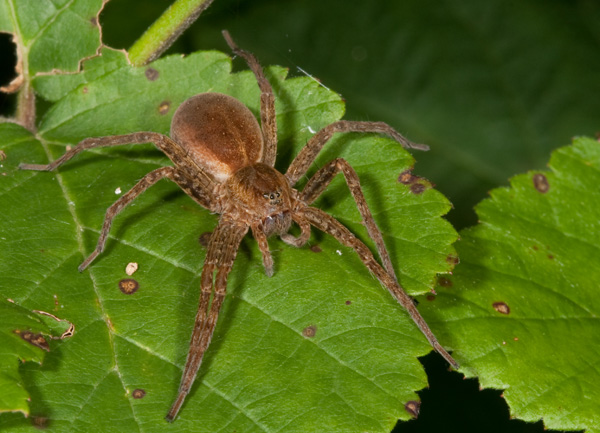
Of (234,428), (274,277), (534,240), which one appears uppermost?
(534,240)

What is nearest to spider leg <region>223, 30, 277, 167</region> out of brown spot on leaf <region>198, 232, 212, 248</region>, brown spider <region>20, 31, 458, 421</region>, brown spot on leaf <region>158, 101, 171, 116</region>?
brown spider <region>20, 31, 458, 421</region>

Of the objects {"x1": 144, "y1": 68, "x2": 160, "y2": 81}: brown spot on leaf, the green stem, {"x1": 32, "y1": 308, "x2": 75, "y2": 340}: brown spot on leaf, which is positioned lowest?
{"x1": 32, "y1": 308, "x2": 75, "y2": 340}: brown spot on leaf

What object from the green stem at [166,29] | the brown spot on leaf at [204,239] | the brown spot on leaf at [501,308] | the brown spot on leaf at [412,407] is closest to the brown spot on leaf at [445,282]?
the brown spot on leaf at [501,308]

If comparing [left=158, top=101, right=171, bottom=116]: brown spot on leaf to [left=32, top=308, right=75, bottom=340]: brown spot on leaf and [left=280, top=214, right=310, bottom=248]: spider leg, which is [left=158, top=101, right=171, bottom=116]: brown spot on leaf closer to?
[left=280, top=214, right=310, bottom=248]: spider leg

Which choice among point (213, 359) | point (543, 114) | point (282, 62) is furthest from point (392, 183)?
point (543, 114)

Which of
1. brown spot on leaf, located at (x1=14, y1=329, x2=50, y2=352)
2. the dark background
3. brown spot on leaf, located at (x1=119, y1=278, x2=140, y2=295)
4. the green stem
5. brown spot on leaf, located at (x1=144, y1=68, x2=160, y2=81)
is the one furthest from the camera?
the dark background

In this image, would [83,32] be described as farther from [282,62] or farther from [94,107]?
[282,62]

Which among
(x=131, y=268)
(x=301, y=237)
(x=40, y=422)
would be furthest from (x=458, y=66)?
(x=40, y=422)

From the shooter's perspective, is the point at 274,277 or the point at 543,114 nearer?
the point at 274,277
